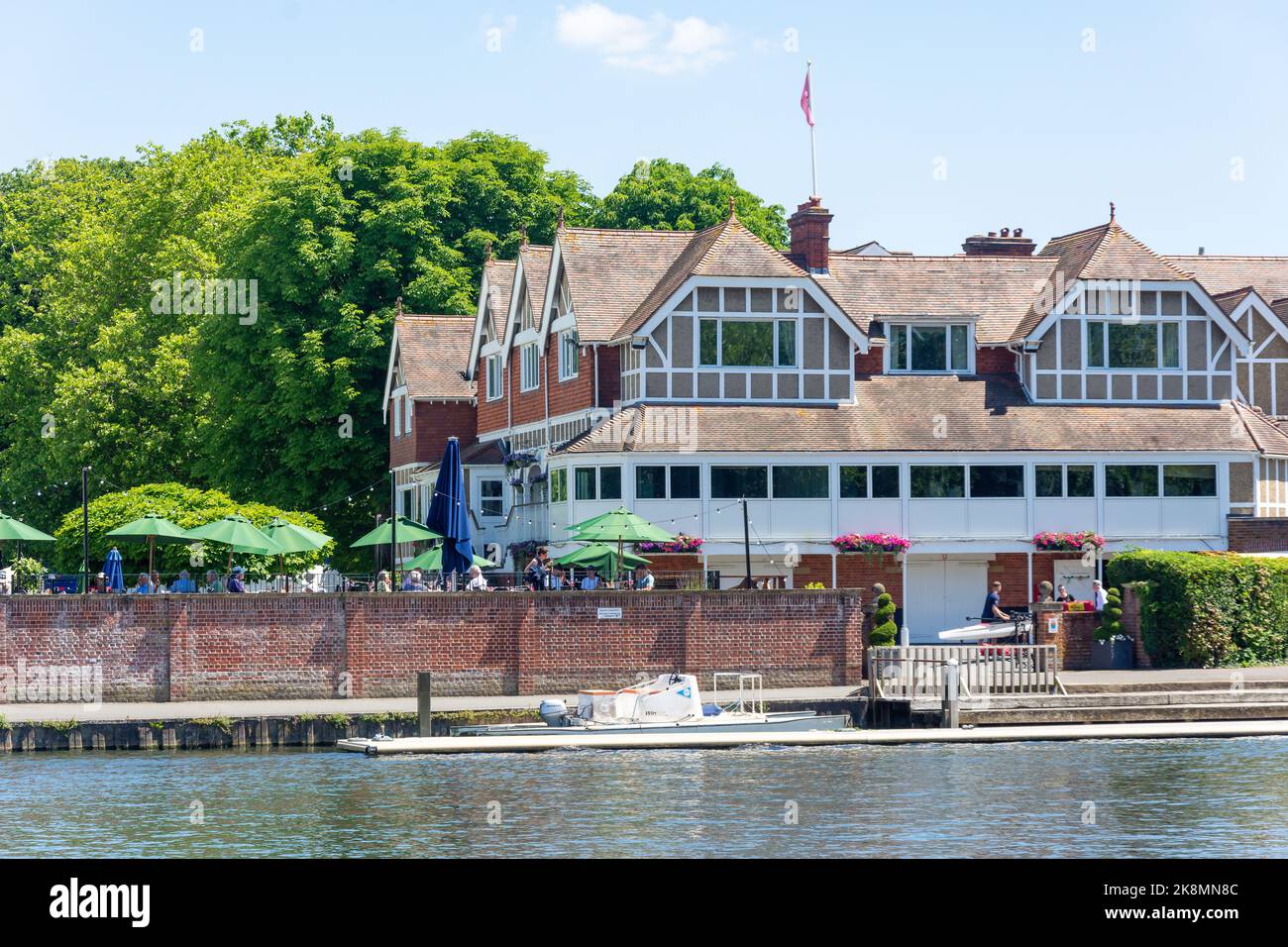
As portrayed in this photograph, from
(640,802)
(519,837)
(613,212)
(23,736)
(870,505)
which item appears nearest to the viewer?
(519,837)

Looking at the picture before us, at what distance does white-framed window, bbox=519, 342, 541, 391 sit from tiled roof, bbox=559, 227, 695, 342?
Answer: 324cm

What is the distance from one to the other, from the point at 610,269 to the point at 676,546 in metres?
8.79

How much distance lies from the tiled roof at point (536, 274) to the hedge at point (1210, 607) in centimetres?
1773

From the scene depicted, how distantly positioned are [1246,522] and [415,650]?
71.5 feet

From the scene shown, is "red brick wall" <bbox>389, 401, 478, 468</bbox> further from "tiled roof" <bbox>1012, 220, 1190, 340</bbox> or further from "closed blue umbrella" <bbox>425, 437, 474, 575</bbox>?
"tiled roof" <bbox>1012, 220, 1190, 340</bbox>

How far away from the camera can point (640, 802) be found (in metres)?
28.1

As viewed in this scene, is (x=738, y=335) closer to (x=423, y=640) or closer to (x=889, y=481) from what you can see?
(x=889, y=481)

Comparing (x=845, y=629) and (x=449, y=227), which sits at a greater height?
(x=449, y=227)

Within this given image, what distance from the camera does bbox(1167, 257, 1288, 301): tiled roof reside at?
56.4 m

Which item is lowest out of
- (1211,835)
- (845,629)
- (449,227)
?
(1211,835)
